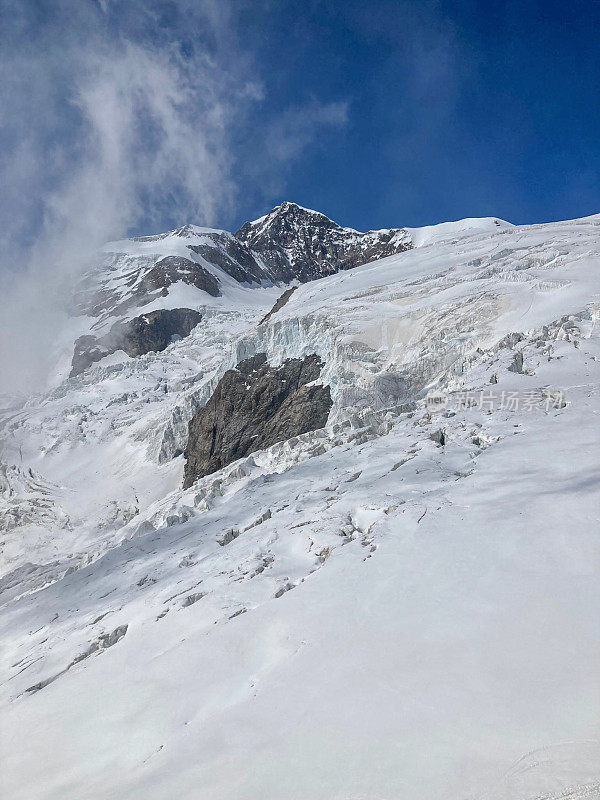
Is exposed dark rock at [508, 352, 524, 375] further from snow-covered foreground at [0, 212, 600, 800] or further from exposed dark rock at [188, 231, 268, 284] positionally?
exposed dark rock at [188, 231, 268, 284]

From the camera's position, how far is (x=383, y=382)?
32.1 meters

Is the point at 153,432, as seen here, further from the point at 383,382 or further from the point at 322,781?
the point at 322,781

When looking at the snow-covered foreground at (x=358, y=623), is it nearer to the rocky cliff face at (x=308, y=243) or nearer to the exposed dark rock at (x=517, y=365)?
the exposed dark rock at (x=517, y=365)

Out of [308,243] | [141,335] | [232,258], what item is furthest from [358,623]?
[308,243]

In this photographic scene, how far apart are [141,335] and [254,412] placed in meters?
69.5

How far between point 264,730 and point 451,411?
1637cm

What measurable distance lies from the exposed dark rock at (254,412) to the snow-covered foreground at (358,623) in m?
9.42

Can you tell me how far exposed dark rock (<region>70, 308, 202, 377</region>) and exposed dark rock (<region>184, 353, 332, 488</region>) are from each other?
189 ft

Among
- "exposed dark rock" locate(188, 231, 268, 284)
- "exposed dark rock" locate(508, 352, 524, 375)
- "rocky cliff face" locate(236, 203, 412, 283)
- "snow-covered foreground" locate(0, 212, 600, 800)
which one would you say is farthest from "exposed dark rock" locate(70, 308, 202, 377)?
"exposed dark rock" locate(508, 352, 524, 375)

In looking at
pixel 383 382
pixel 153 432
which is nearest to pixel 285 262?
pixel 153 432

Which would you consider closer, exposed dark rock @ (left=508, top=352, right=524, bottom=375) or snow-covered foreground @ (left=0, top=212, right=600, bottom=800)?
snow-covered foreground @ (left=0, top=212, right=600, bottom=800)

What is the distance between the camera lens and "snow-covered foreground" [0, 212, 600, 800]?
5.26 m

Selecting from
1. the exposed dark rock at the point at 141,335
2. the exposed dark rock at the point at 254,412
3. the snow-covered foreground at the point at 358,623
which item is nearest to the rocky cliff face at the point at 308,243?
the exposed dark rock at the point at 141,335

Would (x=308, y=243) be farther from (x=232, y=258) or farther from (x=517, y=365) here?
(x=517, y=365)
